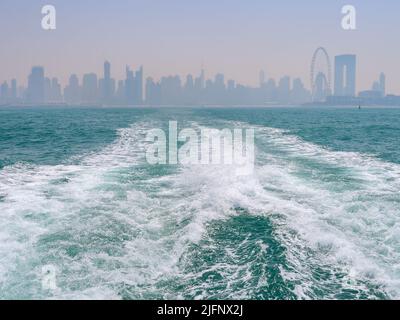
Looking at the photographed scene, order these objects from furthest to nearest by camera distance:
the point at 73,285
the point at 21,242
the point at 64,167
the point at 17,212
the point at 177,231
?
the point at 64,167 → the point at 17,212 → the point at 177,231 → the point at 21,242 → the point at 73,285

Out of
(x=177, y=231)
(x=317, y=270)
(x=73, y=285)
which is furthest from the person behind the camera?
(x=177, y=231)

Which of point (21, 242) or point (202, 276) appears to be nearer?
point (202, 276)
